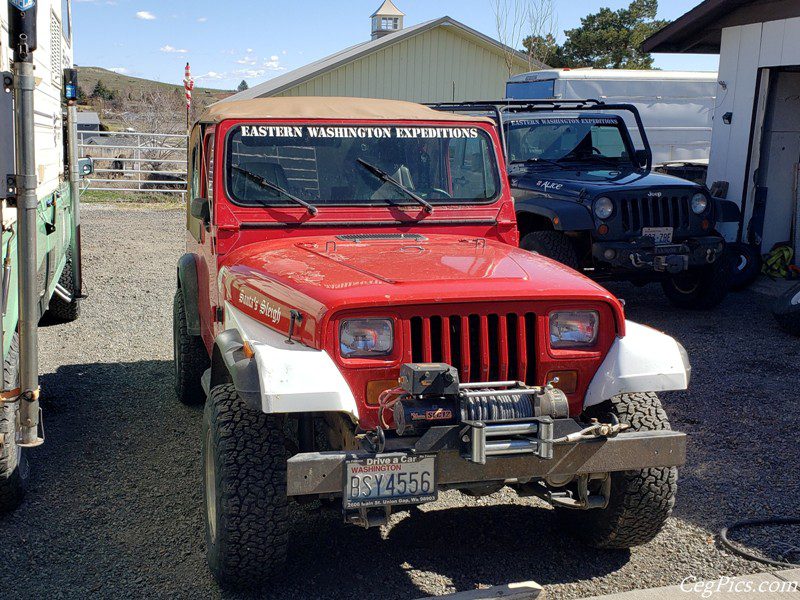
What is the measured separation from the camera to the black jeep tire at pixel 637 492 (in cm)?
357

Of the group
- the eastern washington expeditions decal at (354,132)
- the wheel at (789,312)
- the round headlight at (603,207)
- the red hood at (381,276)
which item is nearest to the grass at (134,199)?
the round headlight at (603,207)

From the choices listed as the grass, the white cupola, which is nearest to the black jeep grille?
the grass

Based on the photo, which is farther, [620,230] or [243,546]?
[620,230]

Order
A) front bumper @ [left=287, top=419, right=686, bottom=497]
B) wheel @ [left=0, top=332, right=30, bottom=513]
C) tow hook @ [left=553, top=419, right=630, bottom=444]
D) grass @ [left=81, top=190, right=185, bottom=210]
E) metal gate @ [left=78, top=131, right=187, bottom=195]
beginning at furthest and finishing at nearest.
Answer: metal gate @ [left=78, top=131, right=187, bottom=195]
grass @ [left=81, top=190, right=185, bottom=210]
wheel @ [left=0, top=332, right=30, bottom=513]
tow hook @ [left=553, top=419, right=630, bottom=444]
front bumper @ [left=287, top=419, right=686, bottom=497]

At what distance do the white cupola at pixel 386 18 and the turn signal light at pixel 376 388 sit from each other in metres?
34.7

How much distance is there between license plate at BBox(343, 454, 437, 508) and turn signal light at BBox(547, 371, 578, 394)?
2.18ft

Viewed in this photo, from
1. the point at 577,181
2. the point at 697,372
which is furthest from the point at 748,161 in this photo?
the point at 697,372

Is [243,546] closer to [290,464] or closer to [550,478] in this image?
[290,464]

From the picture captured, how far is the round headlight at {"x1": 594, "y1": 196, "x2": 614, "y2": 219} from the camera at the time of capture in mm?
8141

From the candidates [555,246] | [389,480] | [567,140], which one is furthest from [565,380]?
[567,140]

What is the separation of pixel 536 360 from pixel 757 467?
2.17 meters

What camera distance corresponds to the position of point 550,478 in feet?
11.0

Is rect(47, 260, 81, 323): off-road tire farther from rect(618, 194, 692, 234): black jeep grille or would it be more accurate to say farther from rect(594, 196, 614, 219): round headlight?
rect(618, 194, 692, 234): black jeep grille

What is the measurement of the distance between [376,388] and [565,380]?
0.75 meters
